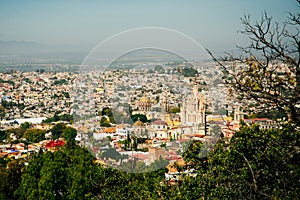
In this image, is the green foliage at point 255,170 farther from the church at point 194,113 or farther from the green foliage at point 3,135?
the green foliage at point 3,135

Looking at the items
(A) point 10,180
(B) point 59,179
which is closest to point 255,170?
(B) point 59,179

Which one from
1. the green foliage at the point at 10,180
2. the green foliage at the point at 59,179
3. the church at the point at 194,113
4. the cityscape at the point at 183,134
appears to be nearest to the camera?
the cityscape at the point at 183,134

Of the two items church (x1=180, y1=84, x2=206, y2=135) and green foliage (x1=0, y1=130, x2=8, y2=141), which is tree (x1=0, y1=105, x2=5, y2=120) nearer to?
green foliage (x1=0, y1=130, x2=8, y2=141)

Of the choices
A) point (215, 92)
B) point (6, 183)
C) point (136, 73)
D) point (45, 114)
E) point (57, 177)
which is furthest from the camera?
point (45, 114)

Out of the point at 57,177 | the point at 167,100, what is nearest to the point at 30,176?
the point at 57,177

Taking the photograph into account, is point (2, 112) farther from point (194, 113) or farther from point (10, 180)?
point (194, 113)

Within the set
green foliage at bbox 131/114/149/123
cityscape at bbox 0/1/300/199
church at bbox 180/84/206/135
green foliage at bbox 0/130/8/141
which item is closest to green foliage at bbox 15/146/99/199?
cityscape at bbox 0/1/300/199

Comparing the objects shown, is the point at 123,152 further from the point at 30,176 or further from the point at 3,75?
the point at 3,75

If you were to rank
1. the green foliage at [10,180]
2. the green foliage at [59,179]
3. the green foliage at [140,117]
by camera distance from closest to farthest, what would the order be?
1. the green foliage at [140,117]
2. the green foliage at [59,179]
3. the green foliage at [10,180]

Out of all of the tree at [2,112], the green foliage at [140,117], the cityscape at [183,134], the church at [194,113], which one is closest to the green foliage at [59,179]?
the cityscape at [183,134]
